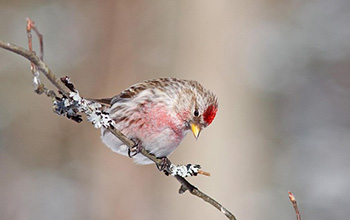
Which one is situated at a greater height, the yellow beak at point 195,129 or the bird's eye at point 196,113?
the bird's eye at point 196,113

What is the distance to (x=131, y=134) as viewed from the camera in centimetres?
108

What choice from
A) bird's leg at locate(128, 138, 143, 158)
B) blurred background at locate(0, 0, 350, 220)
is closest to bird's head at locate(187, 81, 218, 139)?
bird's leg at locate(128, 138, 143, 158)

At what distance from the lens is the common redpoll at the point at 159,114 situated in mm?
1081

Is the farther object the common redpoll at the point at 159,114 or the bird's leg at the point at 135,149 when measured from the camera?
the common redpoll at the point at 159,114

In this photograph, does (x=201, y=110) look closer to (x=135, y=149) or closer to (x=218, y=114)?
(x=135, y=149)

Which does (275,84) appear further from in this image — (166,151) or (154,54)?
(166,151)

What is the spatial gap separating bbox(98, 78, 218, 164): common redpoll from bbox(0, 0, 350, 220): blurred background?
3.98ft

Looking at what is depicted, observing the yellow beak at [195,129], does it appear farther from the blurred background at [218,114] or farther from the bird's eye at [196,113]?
the blurred background at [218,114]

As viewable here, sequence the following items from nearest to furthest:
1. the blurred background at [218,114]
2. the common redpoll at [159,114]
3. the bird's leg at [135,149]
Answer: the bird's leg at [135,149] < the common redpoll at [159,114] < the blurred background at [218,114]

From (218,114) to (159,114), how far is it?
1.39 metres

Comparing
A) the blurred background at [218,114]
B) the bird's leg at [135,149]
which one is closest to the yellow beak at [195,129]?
the bird's leg at [135,149]

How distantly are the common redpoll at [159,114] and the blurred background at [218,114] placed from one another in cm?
121

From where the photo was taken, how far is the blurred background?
2.67 meters

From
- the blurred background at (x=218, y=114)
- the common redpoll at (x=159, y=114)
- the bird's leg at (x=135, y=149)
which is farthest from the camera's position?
the blurred background at (x=218, y=114)
